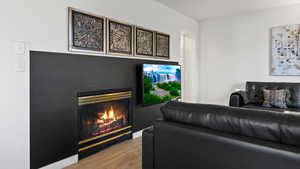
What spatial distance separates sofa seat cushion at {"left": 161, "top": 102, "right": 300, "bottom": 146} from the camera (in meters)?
1.03

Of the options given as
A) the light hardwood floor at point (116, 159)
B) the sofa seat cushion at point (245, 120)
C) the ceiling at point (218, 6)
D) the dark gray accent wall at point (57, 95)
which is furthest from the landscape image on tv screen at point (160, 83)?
the sofa seat cushion at point (245, 120)

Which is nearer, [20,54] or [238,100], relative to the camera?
[20,54]

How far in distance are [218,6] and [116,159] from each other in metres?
3.72

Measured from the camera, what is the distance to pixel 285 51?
4227 mm

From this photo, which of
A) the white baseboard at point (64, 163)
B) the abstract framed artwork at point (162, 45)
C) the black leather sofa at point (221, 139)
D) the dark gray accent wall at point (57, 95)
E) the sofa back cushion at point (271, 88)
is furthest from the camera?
the abstract framed artwork at point (162, 45)

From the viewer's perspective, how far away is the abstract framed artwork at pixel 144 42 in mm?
3348

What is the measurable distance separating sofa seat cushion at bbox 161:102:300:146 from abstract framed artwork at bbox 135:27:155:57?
2.09m

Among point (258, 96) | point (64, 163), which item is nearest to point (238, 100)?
point (258, 96)

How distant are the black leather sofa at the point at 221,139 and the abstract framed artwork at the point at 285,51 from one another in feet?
12.6

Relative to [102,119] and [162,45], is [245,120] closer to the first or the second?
[102,119]

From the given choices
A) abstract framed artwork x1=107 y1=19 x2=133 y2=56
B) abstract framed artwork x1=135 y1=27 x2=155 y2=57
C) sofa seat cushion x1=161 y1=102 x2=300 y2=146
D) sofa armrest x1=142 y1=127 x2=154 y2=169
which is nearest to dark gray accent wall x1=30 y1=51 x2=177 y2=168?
abstract framed artwork x1=107 y1=19 x2=133 y2=56

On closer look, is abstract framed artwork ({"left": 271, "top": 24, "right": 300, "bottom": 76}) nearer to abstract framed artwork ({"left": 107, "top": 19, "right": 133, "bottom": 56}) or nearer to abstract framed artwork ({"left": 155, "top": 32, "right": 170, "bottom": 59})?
abstract framed artwork ({"left": 155, "top": 32, "right": 170, "bottom": 59})

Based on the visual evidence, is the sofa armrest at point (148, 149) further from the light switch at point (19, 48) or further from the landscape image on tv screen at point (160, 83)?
the landscape image on tv screen at point (160, 83)

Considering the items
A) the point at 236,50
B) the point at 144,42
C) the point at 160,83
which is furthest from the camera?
the point at 236,50
